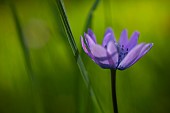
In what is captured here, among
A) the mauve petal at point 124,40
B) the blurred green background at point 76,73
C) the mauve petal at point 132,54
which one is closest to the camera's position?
the mauve petal at point 132,54

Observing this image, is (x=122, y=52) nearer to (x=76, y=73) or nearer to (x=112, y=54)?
(x=112, y=54)

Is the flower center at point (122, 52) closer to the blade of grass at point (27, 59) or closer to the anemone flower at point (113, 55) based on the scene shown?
the anemone flower at point (113, 55)

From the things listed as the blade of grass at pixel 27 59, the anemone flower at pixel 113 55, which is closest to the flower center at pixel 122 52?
the anemone flower at pixel 113 55

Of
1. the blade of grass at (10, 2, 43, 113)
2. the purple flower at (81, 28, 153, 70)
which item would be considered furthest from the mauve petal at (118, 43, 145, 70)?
the blade of grass at (10, 2, 43, 113)

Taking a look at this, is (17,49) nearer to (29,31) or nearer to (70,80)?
(29,31)

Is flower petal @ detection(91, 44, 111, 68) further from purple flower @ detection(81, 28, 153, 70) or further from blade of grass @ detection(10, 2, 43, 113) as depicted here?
blade of grass @ detection(10, 2, 43, 113)

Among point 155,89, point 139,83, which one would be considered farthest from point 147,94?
point 139,83
